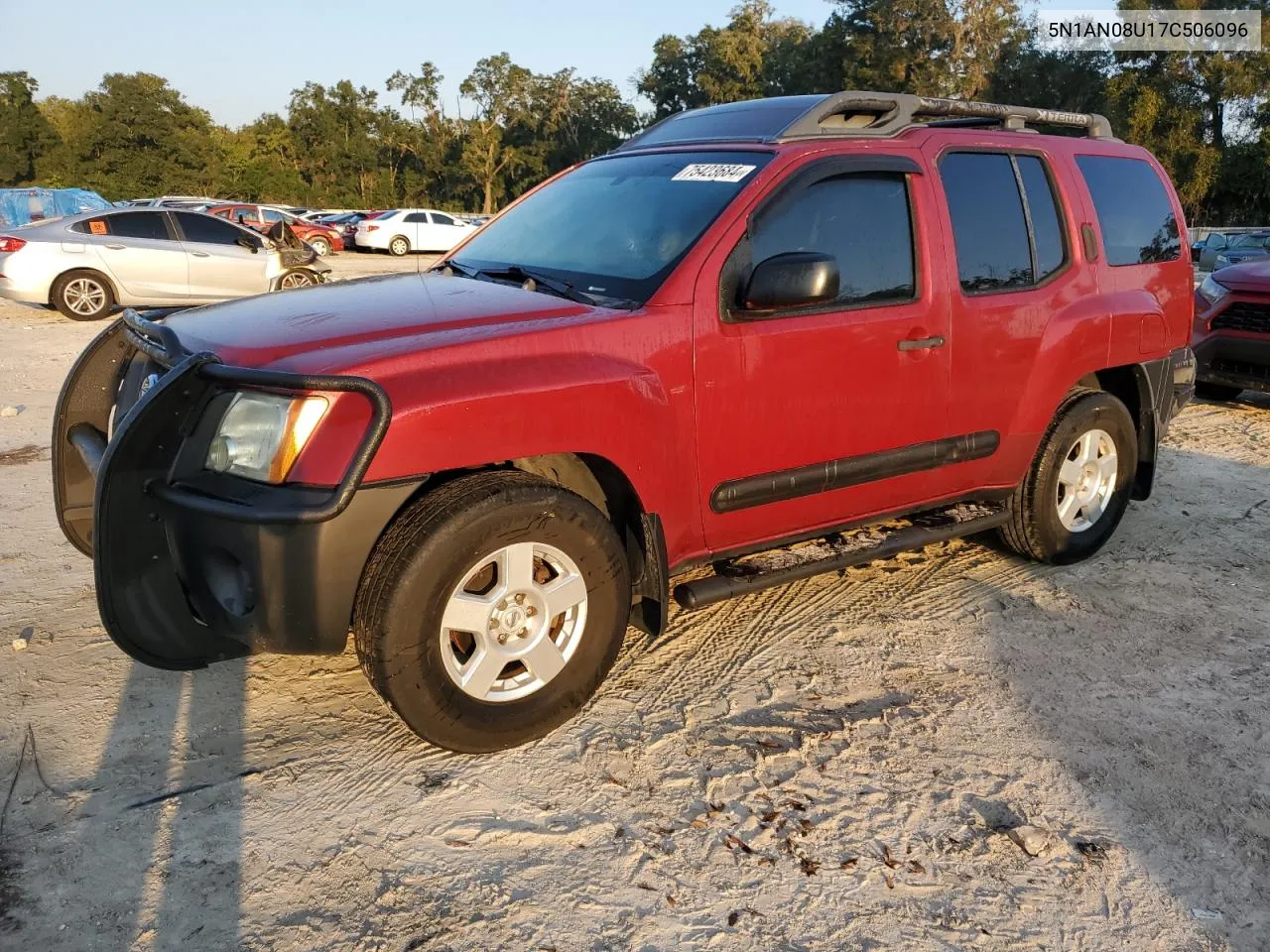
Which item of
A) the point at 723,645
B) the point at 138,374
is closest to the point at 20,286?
the point at 138,374

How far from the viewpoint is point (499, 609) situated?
3.01 meters

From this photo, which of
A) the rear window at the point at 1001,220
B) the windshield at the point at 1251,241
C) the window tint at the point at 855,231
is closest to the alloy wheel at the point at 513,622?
the window tint at the point at 855,231

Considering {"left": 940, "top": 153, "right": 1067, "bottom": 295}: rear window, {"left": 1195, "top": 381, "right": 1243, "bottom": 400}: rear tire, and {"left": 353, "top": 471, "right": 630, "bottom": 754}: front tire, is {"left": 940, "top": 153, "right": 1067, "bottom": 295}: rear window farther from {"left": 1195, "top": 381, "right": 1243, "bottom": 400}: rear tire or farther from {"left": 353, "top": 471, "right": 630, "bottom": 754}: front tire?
{"left": 1195, "top": 381, "right": 1243, "bottom": 400}: rear tire

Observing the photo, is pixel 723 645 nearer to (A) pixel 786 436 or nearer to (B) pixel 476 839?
(A) pixel 786 436

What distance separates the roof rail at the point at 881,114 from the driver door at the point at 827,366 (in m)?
0.19

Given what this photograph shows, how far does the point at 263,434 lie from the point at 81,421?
1253mm

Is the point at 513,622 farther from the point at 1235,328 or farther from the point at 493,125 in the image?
the point at 493,125

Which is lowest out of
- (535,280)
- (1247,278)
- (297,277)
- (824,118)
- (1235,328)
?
(1235,328)

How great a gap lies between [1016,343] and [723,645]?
5.87ft

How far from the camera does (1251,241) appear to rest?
15.7 meters

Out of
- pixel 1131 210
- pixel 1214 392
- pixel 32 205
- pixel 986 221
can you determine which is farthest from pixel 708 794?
pixel 32 205

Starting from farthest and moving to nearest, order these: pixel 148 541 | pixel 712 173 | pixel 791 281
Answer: pixel 712 173, pixel 791 281, pixel 148 541

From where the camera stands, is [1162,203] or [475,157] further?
[475,157]

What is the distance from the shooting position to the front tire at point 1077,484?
4535mm
